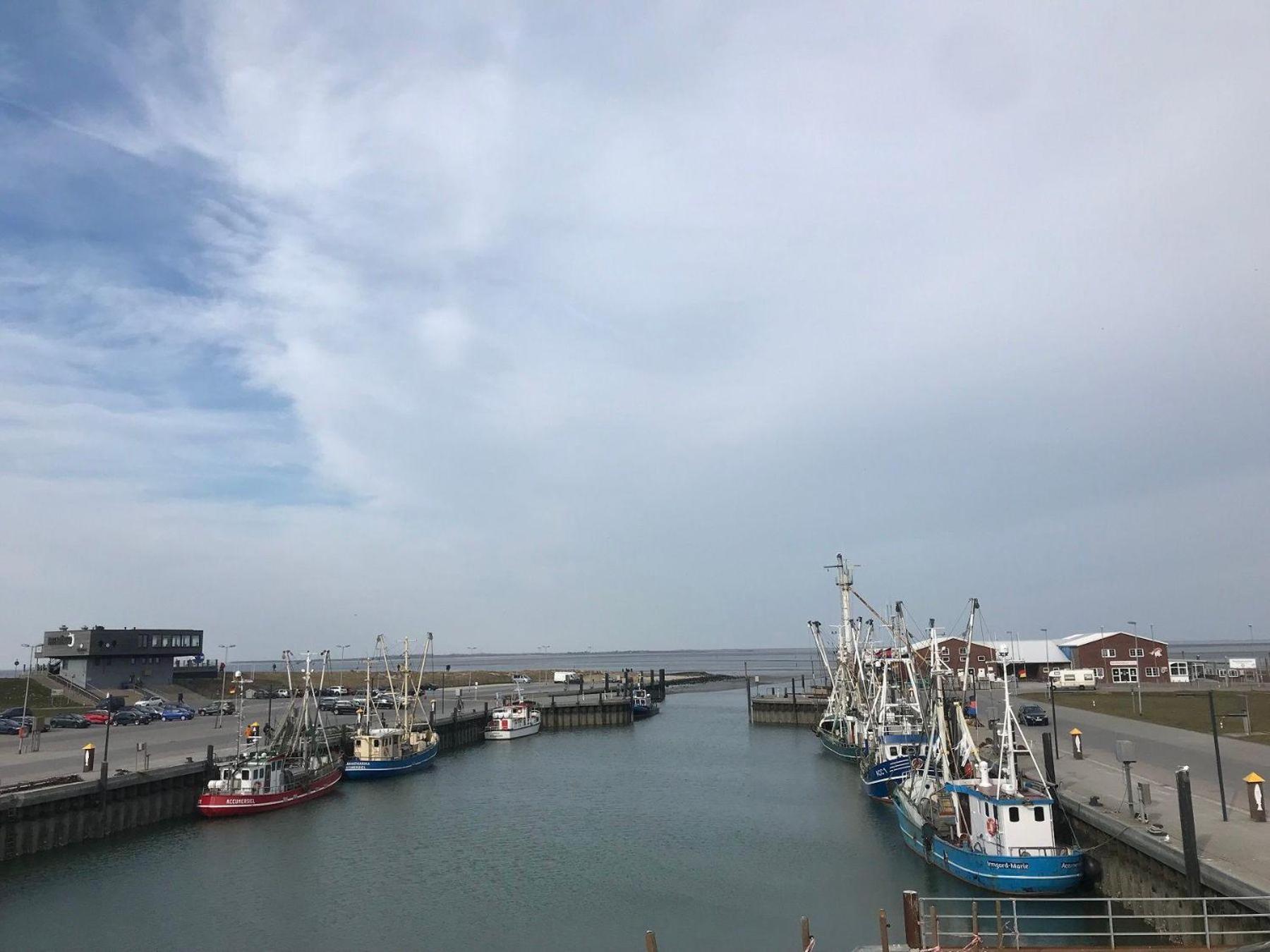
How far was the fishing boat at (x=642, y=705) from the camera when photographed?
132 m

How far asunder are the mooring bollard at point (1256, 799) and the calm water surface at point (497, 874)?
38.3 ft

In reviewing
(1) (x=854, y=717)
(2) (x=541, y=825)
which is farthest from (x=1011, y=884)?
(1) (x=854, y=717)

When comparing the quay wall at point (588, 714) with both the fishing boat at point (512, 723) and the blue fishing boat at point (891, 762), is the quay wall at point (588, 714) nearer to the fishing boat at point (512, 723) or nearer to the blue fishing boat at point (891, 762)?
the fishing boat at point (512, 723)

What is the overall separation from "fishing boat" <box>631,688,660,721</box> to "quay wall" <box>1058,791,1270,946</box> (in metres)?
93.2

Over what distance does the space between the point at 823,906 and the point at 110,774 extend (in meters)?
42.0

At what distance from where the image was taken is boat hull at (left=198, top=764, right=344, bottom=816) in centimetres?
5722

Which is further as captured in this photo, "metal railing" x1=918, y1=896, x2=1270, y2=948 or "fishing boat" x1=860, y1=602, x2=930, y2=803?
"fishing boat" x1=860, y1=602, x2=930, y2=803

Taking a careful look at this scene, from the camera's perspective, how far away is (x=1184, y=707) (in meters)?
82.3

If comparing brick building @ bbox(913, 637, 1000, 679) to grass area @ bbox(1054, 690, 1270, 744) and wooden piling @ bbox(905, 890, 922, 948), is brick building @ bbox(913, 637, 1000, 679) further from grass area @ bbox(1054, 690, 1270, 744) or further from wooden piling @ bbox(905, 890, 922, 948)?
wooden piling @ bbox(905, 890, 922, 948)

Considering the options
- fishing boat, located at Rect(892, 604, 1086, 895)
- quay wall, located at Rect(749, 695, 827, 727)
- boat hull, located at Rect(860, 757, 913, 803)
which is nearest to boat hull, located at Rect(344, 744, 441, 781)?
boat hull, located at Rect(860, 757, 913, 803)

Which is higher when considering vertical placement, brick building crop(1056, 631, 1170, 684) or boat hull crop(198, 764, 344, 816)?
brick building crop(1056, 631, 1170, 684)

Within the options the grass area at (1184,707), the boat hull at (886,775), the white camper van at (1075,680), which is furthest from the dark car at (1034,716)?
the white camper van at (1075,680)

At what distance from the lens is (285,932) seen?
3650cm

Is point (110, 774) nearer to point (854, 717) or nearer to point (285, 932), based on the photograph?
point (285, 932)
